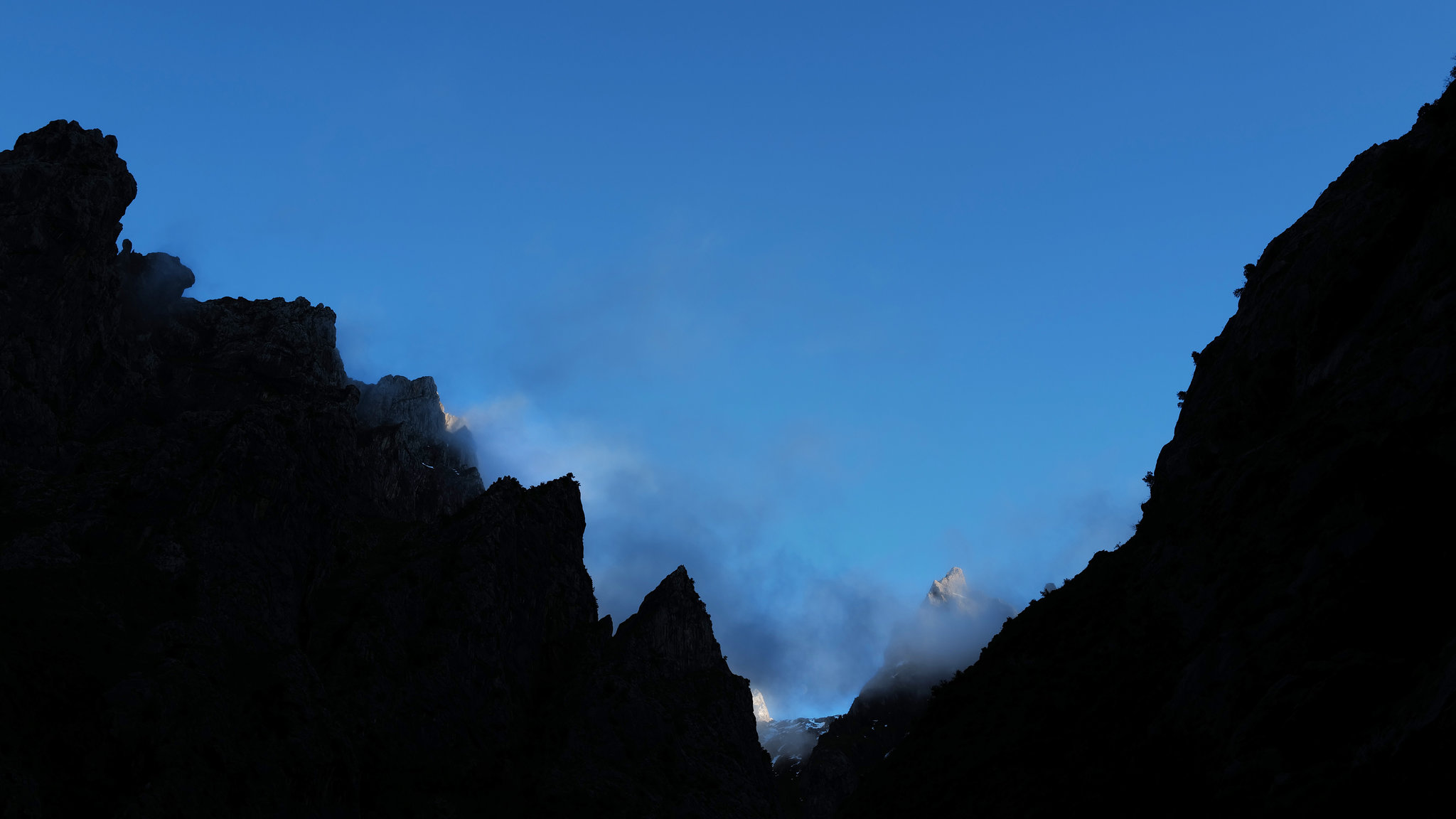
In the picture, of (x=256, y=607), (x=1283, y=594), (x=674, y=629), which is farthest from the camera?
(x=674, y=629)

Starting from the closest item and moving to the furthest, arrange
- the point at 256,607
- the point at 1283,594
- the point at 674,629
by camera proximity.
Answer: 1. the point at 1283,594
2. the point at 256,607
3. the point at 674,629

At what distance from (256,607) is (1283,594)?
81.8 meters

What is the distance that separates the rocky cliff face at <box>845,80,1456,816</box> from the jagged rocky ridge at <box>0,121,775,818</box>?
48291mm

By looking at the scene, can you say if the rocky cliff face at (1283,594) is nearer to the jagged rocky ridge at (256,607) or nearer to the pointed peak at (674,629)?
the jagged rocky ridge at (256,607)

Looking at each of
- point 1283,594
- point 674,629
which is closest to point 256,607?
point 674,629

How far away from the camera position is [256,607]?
278ft

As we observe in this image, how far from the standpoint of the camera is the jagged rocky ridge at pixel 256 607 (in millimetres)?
68750

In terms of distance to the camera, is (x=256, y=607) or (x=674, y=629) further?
(x=674, y=629)

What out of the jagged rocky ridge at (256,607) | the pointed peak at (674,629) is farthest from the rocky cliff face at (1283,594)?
the pointed peak at (674,629)

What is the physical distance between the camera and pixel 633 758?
109375 millimetres

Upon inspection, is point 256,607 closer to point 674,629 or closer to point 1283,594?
point 674,629

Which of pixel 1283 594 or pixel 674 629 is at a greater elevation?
pixel 674 629

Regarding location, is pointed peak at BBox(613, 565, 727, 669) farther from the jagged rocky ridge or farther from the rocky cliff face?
the rocky cliff face

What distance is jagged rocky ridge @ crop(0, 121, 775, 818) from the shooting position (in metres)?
68.8
